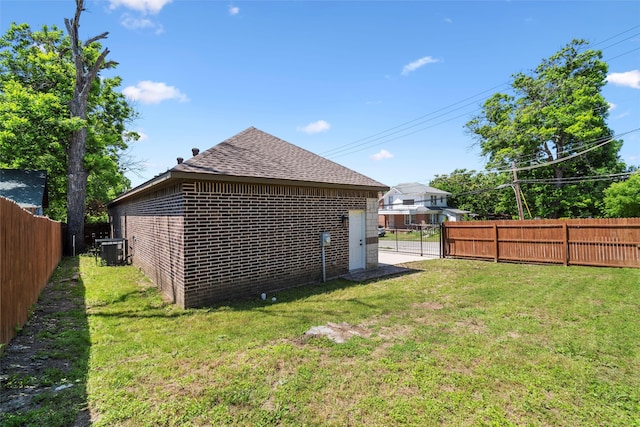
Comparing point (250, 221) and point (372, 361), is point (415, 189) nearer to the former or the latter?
point (250, 221)

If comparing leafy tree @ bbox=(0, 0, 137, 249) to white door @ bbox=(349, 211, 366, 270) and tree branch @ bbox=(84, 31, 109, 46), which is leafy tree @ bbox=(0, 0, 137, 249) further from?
white door @ bbox=(349, 211, 366, 270)

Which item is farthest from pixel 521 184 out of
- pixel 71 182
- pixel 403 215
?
pixel 71 182

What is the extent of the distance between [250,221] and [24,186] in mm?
16313

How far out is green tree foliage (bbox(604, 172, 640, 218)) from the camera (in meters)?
19.8

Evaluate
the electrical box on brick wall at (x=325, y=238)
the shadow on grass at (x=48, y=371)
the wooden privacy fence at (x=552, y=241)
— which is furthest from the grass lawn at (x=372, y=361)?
the wooden privacy fence at (x=552, y=241)

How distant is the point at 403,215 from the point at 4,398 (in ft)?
132

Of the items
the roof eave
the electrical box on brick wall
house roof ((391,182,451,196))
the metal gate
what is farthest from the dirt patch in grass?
house roof ((391,182,451,196))

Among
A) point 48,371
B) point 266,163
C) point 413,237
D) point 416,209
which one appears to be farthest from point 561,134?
point 48,371

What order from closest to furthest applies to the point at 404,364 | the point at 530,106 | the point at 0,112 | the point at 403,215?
1. the point at 404,364
2. the point at 0,112
3. the point at 530,106
4. the point at 403,215

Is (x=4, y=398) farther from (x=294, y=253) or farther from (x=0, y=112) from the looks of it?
(x=0, y=112)

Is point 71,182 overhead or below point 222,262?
overhead

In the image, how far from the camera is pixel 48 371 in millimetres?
3641

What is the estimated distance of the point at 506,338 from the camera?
4582 millimetres

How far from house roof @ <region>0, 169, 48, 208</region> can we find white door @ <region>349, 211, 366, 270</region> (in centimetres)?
1480
